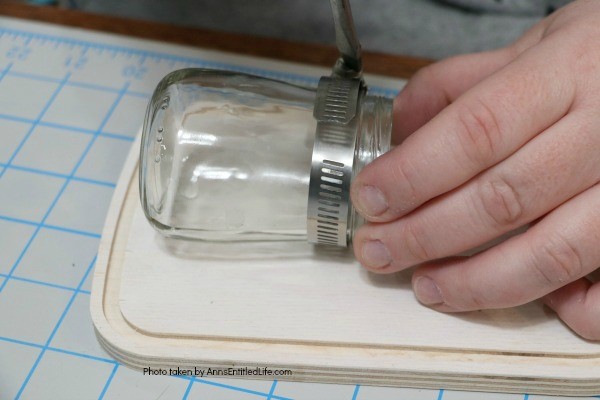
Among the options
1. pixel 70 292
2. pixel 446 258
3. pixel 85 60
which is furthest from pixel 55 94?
pixel 446 258

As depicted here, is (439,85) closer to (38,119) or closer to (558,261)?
(558,261)

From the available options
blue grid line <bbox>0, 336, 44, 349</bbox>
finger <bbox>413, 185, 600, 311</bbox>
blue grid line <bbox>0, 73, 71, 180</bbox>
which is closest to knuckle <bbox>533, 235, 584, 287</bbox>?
finger <bbox>413, 185, 600, 311</bbox>

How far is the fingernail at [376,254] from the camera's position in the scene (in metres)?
0.62

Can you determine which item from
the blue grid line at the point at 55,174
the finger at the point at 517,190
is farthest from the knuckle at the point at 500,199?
the blue grid line at the point at 55,174

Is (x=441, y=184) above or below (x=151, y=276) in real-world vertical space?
above

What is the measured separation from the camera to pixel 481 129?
0.55m

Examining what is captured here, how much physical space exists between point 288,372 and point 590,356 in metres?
0.28

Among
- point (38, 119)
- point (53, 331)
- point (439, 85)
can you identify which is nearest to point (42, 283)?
point (53, 331)

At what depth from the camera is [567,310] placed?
620mm

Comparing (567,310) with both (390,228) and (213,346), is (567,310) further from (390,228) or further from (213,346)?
(213,346)

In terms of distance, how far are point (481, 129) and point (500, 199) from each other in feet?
0.21

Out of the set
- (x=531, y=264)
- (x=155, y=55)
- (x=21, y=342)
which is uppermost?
(x=531, y=264)

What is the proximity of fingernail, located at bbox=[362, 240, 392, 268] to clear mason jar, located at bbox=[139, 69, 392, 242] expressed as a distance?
83 millimetres

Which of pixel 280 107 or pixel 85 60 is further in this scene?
pixel 85 60
